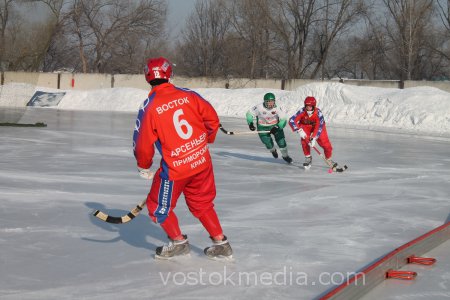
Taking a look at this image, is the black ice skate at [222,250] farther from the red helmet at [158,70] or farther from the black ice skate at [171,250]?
the red helmet at [158,70]

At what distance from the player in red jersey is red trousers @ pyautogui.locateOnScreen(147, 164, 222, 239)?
5522mm

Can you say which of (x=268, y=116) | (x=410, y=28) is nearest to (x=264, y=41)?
(x=410, y=28)

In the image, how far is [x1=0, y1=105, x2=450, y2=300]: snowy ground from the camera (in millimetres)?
3479

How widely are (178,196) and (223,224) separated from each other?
1.36 meters

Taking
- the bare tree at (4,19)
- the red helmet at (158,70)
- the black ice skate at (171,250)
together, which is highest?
the bare tree at (4,19)

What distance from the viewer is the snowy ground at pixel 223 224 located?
3.48 meters

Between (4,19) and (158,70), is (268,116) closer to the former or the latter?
(158,70)

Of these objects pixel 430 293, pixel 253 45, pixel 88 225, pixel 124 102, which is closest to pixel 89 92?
pixel 124 102

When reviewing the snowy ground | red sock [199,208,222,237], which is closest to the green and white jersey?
the snowy ground

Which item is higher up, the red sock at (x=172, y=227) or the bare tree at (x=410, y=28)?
the bare tree at (x=410, y=28)

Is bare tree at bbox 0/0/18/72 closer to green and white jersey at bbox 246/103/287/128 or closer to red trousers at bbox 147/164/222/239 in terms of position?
green and white jersey at bbox 246/103/287/128

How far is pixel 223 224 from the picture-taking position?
514 cm

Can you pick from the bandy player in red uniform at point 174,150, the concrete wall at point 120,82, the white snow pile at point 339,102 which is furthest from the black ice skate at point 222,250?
the concrete wall at point 120,82

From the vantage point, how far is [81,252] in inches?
161
